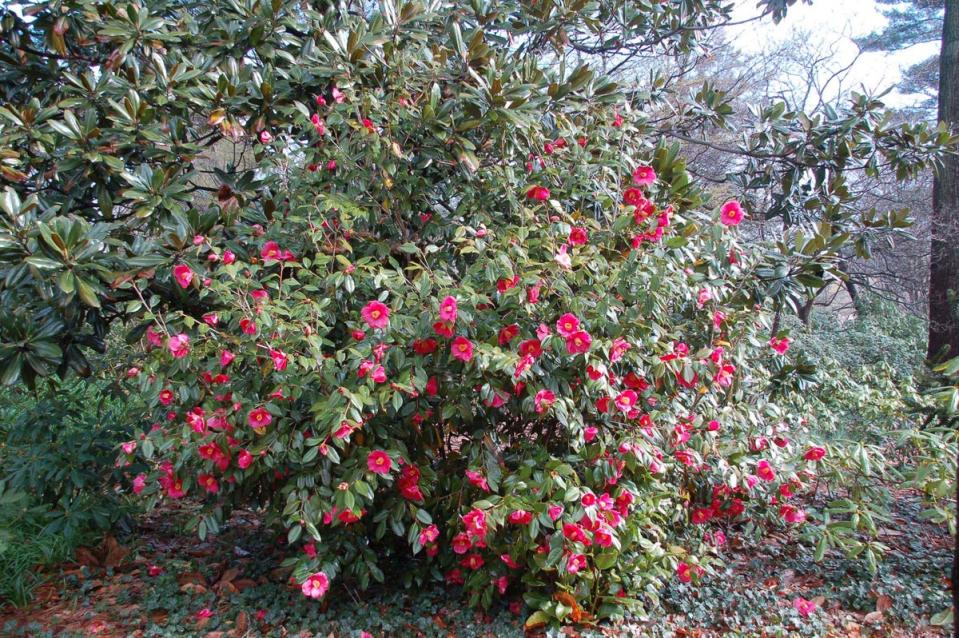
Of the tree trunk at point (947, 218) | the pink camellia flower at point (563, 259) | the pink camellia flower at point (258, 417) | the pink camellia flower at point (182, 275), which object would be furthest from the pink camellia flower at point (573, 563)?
the tree trunk at point (947, 218)

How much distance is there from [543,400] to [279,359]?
80 cm

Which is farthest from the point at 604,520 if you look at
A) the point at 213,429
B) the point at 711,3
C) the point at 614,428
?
the point at 711,3

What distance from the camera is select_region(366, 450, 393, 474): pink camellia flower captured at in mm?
1980

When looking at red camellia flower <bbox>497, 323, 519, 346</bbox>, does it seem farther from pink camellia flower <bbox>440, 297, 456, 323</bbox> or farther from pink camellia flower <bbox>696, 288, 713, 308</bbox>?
pink camellia flower <bbox>696, 288, 713, 308</bbox>

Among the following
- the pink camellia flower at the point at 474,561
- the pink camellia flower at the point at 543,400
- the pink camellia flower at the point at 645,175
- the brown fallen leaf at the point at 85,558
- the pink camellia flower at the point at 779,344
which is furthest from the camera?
the brown fallen leaf at the point at 85,558

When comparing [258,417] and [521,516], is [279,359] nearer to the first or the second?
[258,417]

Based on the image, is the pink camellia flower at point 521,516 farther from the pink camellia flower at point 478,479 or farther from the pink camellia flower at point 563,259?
the pink camellia flower at point 563,259

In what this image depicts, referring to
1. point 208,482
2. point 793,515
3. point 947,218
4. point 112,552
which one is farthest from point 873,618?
point 947,218

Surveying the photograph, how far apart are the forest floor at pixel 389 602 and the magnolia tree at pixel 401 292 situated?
14 cm

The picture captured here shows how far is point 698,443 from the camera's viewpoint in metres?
2.46

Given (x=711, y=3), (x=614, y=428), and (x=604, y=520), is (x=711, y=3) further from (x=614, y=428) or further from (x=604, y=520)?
(x=604, y=520)

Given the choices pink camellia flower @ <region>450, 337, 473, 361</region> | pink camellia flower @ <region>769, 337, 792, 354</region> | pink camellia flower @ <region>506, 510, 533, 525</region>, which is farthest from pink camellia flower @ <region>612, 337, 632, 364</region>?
pink camellia flower @ <region>769, 337, 792, 354</region>

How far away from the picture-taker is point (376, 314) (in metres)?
1.87

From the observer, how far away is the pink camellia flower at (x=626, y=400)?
2.05m
